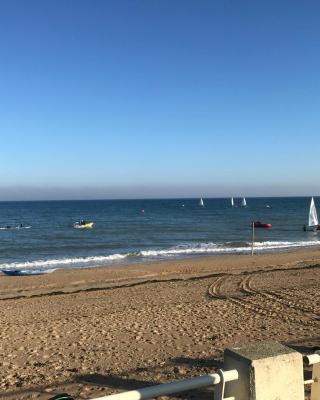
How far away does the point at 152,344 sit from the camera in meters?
8.19

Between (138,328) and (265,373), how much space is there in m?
6.43

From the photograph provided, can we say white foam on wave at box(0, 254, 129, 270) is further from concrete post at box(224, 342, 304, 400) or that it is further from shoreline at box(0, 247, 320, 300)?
concrete post at box(224, 342, 304, 400)

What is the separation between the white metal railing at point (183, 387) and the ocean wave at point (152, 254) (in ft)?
67.6

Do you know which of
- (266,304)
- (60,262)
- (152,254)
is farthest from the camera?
(152,254)

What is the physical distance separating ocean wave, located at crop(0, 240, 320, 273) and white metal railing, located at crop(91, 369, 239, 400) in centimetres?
2062

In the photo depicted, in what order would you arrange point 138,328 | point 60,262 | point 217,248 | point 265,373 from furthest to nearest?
point 217,248 < point 60,262 < point 138,328 < point 265,373

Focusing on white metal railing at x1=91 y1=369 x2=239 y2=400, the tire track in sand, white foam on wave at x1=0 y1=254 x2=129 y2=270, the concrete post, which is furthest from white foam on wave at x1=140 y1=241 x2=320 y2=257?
white metal railing at x1=91 y1=369 x2=239 y2=400

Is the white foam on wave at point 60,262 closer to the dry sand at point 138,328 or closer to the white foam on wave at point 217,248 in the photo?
the white foam on wave at point 217,248

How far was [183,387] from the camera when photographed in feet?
10.4

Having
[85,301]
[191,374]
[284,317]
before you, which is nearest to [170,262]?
[85,301]

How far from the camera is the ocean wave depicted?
87.3ft

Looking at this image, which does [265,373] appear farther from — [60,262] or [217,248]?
[217,248]

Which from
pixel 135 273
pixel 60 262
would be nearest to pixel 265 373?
pixel 135 273

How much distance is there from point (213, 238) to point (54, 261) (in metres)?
19.4
